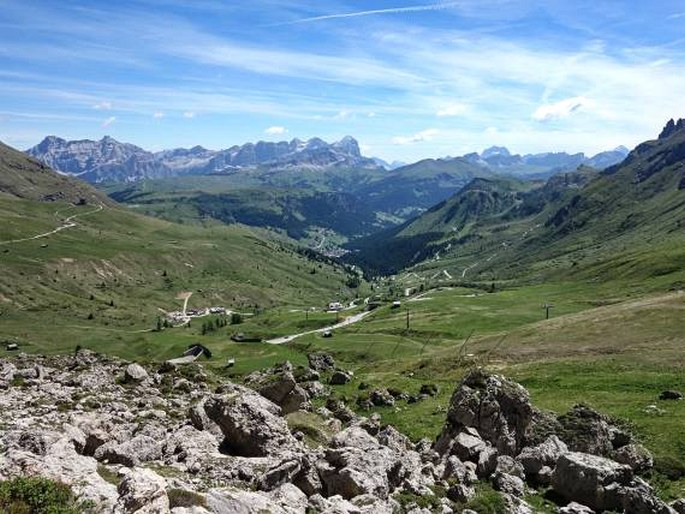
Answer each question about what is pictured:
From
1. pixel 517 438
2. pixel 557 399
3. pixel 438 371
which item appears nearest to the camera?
pixel 517 438

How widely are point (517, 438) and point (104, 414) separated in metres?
Result: 36.0

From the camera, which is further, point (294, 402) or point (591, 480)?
point (294, 402)

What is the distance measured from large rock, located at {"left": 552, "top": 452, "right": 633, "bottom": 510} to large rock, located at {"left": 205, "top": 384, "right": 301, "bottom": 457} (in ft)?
61.7

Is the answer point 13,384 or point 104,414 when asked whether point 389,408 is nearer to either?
point 104,414

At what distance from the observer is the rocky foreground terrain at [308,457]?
1093 inches

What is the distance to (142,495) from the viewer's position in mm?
23609

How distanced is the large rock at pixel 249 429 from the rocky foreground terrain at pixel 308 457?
0.09 meters

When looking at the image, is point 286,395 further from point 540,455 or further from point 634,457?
point 634,457

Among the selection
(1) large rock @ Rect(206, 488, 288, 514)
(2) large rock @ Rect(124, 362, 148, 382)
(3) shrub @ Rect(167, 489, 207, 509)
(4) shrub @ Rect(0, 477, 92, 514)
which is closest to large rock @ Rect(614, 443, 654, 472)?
(1) large rock @ Rect(206, 488, 288, 514)

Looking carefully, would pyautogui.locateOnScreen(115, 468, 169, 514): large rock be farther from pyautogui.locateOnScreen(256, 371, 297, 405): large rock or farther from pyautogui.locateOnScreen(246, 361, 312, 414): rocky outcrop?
pyautogui.locateOnScreen(256, 371, 297, 405): large rock

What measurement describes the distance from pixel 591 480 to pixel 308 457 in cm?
1856

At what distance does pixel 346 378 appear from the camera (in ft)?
312

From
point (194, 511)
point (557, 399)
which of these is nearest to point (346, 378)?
point (557, 399)

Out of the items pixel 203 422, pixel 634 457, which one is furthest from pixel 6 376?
pixel 634 457
